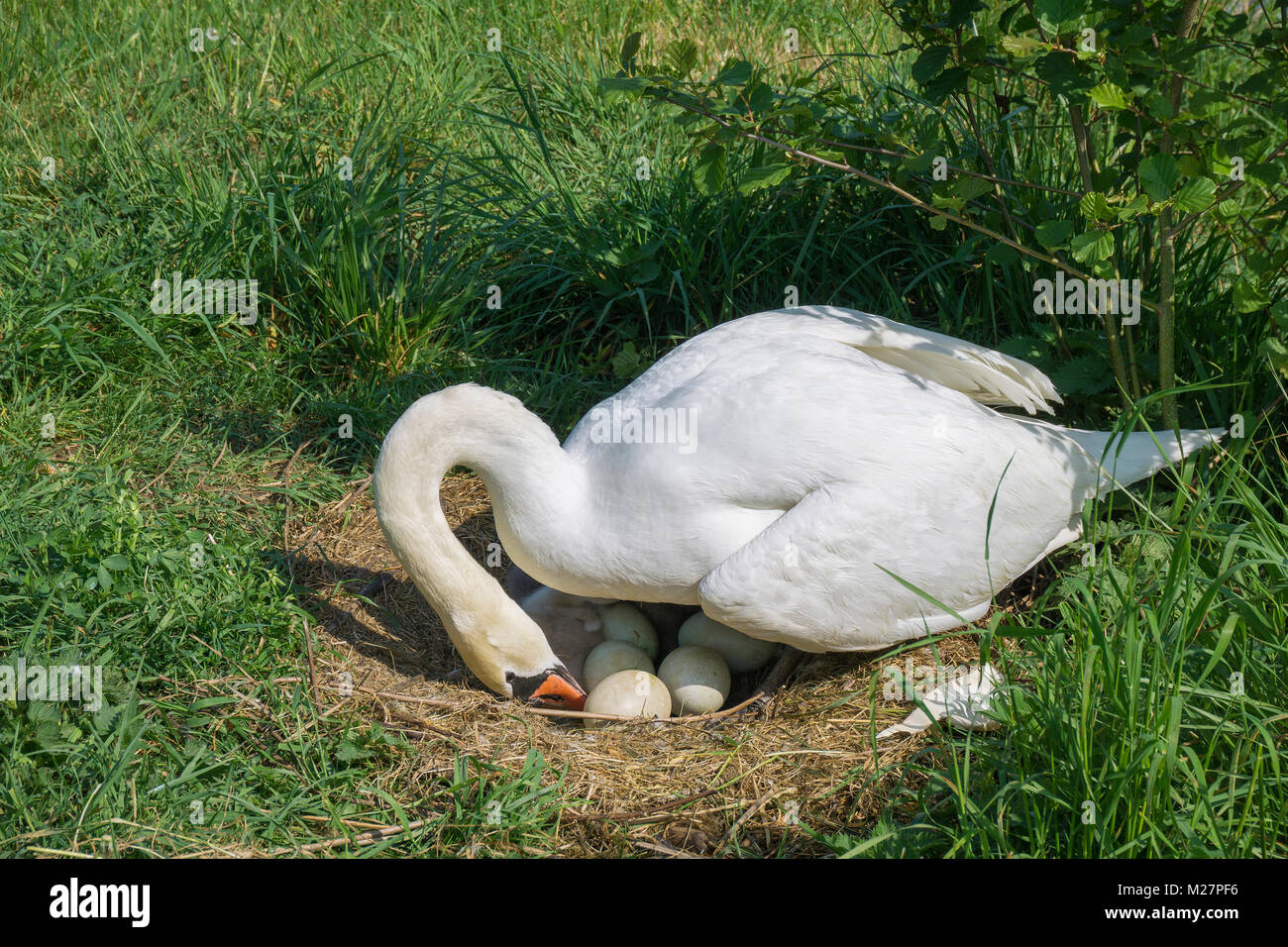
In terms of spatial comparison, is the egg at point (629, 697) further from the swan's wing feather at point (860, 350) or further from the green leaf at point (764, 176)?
the green leaf at point (764, 176)

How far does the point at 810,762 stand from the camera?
3410mm

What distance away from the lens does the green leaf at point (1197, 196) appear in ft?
11.2

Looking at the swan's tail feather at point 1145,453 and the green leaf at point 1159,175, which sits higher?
the green leaf at point 1159,175

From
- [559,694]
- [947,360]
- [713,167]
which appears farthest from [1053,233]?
[559,694]

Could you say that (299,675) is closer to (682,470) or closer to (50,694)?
(50,694)

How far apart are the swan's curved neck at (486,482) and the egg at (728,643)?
0.70 m

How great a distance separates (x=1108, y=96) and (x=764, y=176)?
3.42ft

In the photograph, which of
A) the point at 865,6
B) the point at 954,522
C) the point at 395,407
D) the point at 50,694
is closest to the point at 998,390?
the point at 954,522

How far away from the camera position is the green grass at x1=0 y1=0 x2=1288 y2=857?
2941 millimetres

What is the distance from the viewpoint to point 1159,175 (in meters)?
3.41

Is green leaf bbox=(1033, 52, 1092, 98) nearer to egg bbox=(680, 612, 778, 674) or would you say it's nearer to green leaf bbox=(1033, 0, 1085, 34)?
green leaf bbox=(1033, 0, 1085, 34)

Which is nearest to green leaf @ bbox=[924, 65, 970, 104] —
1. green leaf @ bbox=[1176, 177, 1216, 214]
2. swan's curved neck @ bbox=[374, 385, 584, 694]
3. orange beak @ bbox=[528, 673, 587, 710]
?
green leaf @ bbox=[1176, 177, 1216, 214]

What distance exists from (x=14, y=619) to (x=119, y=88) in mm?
3591

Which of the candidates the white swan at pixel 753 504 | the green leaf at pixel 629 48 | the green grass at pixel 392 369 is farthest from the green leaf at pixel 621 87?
the green grass at pixel 392 369
